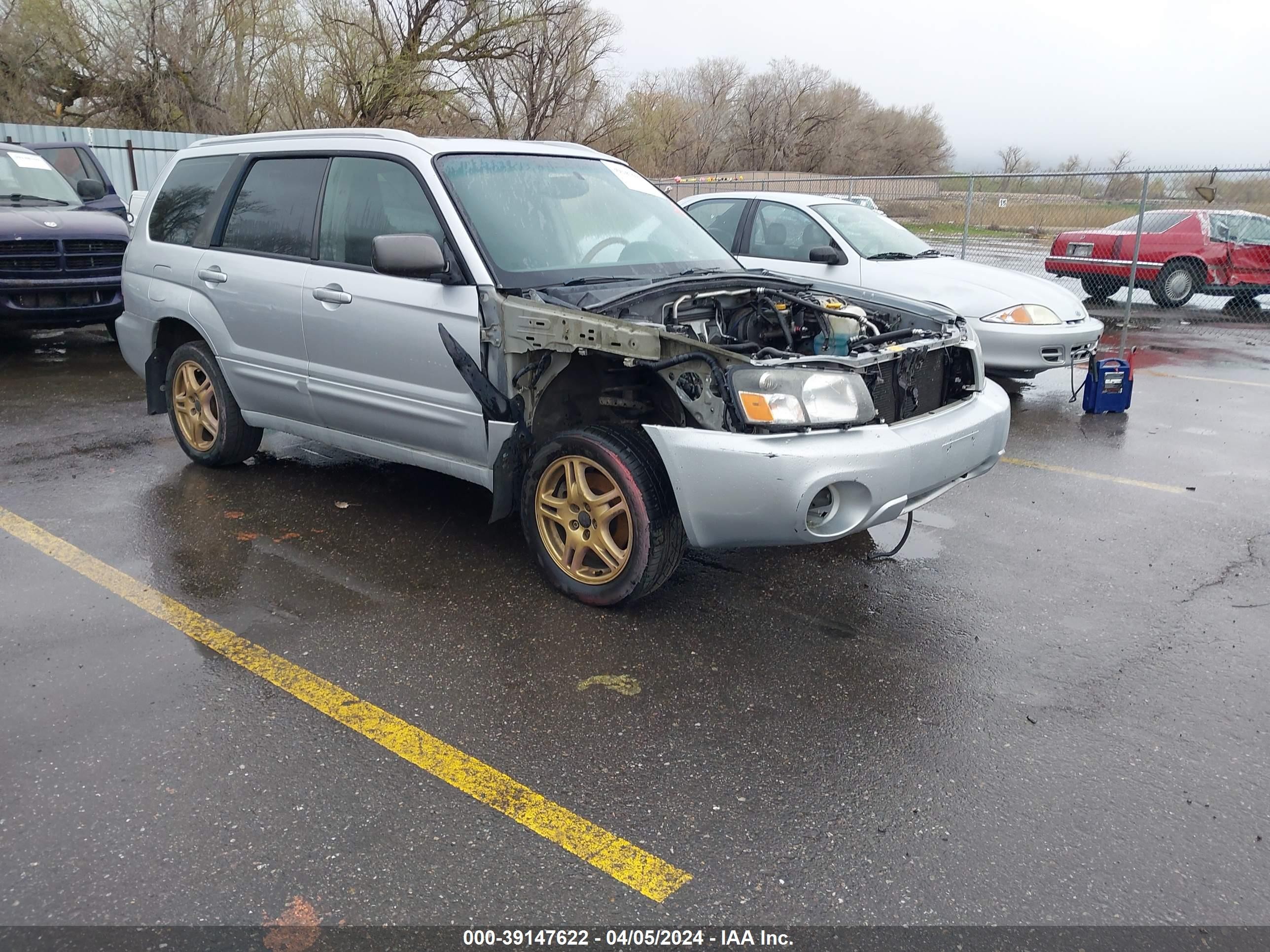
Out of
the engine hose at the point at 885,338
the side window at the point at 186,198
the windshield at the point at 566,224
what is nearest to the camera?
the engine hose at the point at 885,338

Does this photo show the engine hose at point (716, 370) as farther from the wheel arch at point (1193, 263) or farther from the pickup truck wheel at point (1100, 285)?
the pickup truck wheel at point (1100, 285)

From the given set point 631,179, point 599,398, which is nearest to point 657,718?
point 599,398

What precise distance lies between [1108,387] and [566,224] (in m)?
5.26

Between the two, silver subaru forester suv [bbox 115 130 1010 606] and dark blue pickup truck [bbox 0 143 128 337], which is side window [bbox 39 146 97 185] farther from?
silver subaru forester suv [bbox 115 130 1010 606]

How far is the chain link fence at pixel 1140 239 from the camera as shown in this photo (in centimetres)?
1346

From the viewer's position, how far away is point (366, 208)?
4.78m

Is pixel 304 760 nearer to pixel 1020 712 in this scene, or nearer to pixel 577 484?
pixel 577 484

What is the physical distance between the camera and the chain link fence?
13.5 meters

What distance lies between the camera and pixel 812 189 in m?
25.9

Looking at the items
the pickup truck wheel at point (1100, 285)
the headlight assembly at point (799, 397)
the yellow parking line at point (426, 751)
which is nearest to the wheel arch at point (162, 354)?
the yellow parking line at point (426, 751)

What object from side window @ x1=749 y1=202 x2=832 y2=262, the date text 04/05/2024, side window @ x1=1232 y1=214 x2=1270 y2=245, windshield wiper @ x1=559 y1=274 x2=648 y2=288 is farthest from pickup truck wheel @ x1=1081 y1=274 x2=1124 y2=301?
the date text 04/05/2024

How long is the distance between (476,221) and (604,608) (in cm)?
179

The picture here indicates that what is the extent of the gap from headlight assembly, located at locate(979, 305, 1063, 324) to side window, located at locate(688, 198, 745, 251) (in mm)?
2270


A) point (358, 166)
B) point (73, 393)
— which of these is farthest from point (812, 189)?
point (358, 166)
